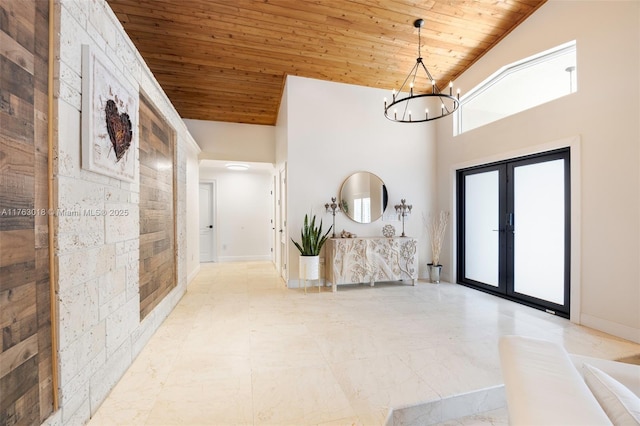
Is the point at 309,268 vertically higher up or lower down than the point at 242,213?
lower down

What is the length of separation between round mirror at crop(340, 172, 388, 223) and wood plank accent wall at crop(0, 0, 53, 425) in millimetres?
3560

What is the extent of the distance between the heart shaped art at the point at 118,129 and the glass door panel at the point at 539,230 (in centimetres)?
425

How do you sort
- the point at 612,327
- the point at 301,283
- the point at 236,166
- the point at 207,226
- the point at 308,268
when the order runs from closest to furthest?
the point at 612,327
the point at 308,268
the point at 301,283
the point at 236,166
the point at 207,226

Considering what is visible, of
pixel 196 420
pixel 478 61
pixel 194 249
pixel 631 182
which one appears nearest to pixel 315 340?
pixel 196 420

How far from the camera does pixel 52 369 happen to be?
1.27 meters

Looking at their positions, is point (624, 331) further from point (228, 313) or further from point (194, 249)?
point (194, 249)

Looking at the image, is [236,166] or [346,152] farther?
[236,166]

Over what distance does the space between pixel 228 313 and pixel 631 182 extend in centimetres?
411

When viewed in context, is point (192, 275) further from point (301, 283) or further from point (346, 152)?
point (346, 152)

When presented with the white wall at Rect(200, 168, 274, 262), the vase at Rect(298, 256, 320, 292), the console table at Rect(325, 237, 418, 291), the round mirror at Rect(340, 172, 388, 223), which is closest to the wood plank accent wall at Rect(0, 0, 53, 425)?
the vase at Rect(298, 256, 320, 292)

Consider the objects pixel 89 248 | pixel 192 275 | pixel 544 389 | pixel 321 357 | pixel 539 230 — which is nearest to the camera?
pixel 544 389

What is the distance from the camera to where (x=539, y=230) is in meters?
3.37

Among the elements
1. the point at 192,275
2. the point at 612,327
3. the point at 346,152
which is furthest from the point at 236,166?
the point at 612,327

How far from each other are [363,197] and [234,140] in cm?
289
